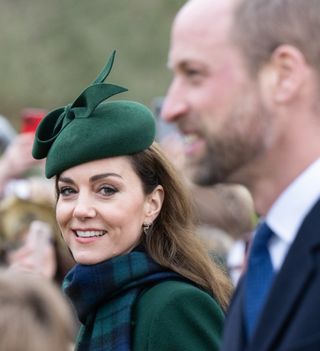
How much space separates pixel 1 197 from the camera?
25.5ft

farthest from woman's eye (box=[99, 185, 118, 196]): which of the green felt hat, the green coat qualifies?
the green coat

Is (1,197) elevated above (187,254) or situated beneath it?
situated beneath

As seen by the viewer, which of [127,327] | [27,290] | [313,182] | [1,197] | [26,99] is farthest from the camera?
[26,99]

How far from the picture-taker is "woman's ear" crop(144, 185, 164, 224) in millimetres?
4520

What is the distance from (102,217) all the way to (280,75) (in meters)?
1.55

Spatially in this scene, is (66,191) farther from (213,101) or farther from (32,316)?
(213,101)

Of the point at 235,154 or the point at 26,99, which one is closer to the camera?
the point at 235,154

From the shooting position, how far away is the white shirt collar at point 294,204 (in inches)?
115

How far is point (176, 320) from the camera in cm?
423

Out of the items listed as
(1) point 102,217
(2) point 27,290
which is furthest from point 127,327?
(2) point 27,290

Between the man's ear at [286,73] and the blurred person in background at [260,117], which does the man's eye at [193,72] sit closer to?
the blurred person in background at [260,117]

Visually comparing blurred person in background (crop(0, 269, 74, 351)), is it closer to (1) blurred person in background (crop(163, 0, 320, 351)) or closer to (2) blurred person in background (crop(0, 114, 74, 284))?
(1) blurred person in background (crop(163, 0, 320, 351))

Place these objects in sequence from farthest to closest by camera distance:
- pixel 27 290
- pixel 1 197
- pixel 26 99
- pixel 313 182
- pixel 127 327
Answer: pixel 26 99
pixel 1 197
pixel 127 327
pixel 27 290
pixel 313 182

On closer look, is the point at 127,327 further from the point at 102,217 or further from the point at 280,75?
the point at 280,75
